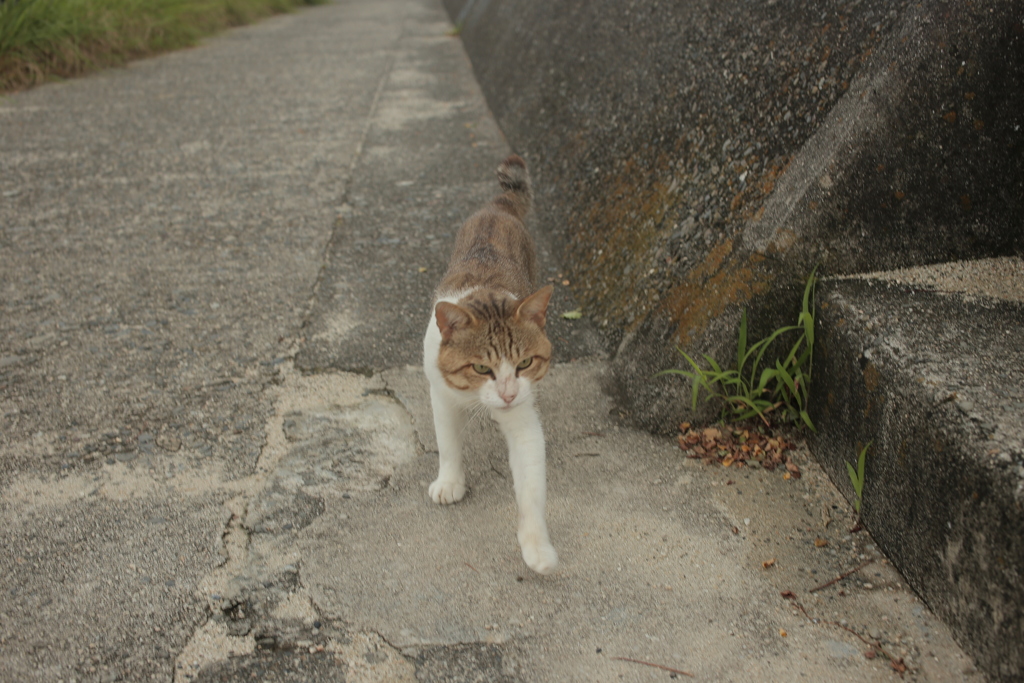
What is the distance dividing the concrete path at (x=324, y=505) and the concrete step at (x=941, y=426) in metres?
0.13

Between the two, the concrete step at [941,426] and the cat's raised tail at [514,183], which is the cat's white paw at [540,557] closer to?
the concrete step at [941,426]

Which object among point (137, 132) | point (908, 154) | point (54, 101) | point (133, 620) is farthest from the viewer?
point (54, 101)

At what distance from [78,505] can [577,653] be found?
156 cm

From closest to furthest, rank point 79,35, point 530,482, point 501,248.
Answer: point 530,482 → point 501,248 → point 79,35

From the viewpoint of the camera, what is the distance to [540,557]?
2.03 meters

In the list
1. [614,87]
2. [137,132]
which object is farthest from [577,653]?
[137,132]

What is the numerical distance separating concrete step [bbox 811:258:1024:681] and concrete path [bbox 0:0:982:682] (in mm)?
125

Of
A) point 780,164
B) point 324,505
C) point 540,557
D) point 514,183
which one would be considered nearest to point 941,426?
point 540,557

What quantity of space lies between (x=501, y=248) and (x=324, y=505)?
1.23m

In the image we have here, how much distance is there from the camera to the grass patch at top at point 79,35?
7.04 meters

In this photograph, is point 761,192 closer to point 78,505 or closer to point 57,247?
point 78,505

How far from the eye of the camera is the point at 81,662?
5.86 feet

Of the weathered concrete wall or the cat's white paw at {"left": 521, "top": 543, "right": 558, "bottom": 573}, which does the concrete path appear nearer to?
the cat's white paw at {"left": 521, "top": 543, "right": 558, "bottom": 573}

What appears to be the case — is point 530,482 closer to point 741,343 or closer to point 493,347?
point 493,347
